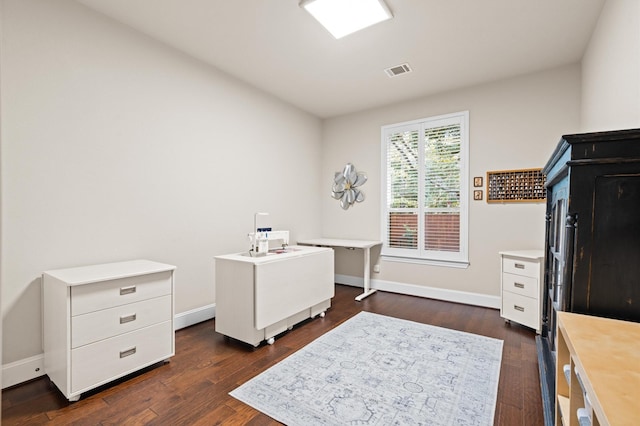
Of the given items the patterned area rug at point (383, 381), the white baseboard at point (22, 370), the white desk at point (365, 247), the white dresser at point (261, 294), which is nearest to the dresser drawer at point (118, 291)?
the white dresser at point (261, 294)

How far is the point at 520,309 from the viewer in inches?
117

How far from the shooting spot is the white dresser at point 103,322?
1829 millimetres

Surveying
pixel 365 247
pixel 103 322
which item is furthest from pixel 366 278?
pixel 103 322

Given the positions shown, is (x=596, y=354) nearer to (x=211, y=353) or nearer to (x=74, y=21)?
(x=211, y=353)

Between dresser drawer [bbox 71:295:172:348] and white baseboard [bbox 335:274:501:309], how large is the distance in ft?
9.77

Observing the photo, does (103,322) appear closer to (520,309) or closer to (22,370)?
(22,370)

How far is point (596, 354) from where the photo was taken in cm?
86

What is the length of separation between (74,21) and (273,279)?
2518mm

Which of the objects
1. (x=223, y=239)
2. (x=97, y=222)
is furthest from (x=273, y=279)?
(x=97, y=222)

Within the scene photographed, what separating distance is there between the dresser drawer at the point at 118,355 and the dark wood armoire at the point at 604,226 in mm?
2459

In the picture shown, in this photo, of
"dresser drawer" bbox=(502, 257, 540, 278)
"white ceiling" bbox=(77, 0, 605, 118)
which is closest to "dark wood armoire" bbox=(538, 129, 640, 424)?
"white ceiling" bbox=(77, 0, 605, 118)

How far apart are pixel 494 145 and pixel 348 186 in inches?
80.2

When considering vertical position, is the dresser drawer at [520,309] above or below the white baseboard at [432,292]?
above

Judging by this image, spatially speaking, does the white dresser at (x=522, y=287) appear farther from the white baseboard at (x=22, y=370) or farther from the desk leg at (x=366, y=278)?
the white baseboard at (x=22, y=370)
